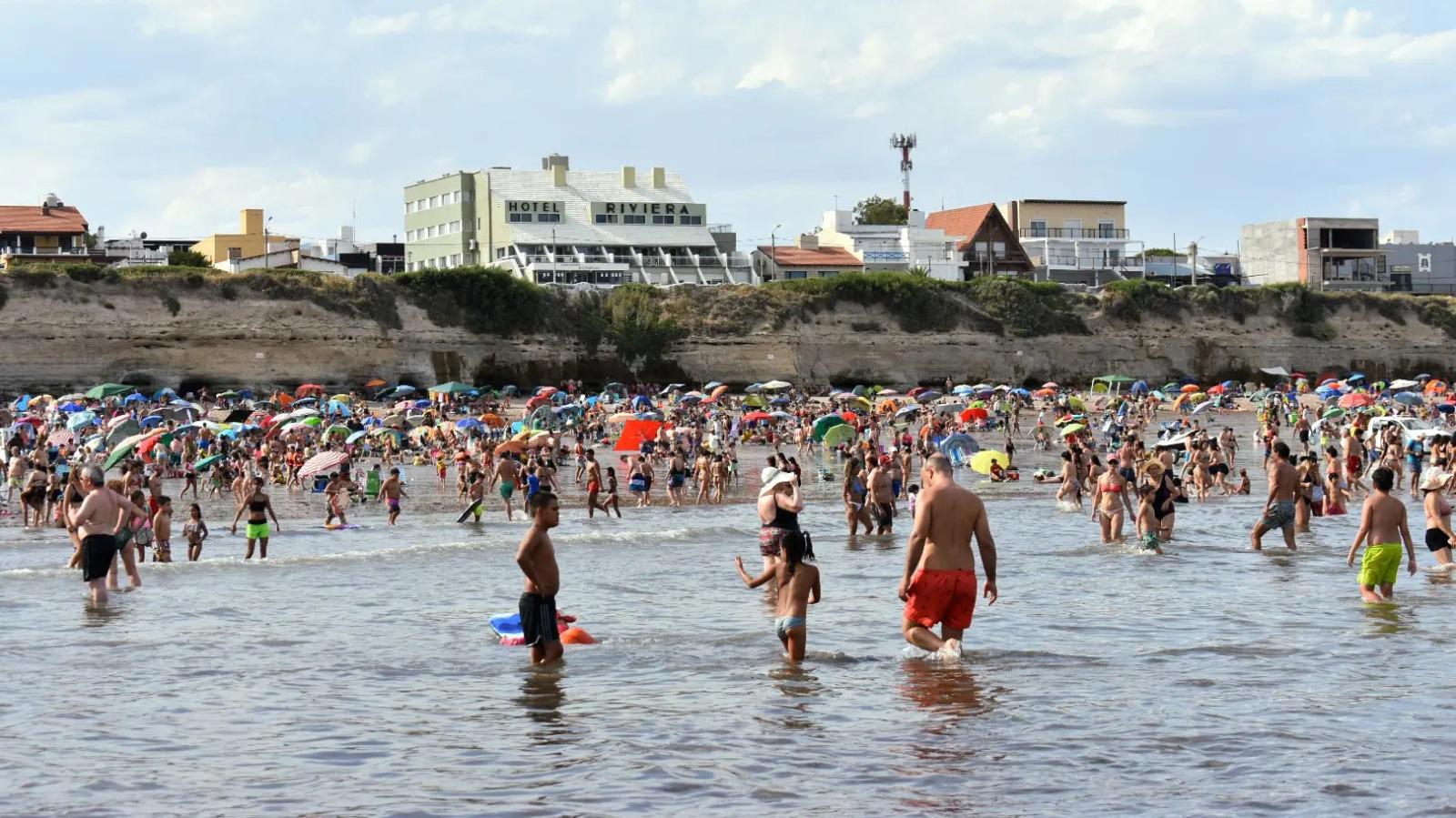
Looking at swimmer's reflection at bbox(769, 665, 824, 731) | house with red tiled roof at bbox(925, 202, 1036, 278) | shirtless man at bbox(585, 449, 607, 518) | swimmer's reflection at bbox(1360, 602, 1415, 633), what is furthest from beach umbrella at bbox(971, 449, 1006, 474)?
house with red tiled roof at bbox(925, 202, 1036, 278)

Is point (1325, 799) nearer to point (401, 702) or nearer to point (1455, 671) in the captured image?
point (1455, 671)

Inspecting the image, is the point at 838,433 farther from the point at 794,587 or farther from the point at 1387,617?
the point at 794,587

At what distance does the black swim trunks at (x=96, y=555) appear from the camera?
13414 millimetres

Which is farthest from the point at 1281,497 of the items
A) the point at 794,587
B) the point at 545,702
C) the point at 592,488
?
the point at 592,488

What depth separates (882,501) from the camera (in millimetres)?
20406

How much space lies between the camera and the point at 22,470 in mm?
27984

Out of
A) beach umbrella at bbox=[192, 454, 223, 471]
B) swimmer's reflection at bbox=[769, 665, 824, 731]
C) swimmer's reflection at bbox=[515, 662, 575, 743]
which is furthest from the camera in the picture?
beach umbrella at bbox=[192, 454, 223, 471]

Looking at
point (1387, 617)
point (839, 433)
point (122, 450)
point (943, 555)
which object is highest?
point (839, 433)

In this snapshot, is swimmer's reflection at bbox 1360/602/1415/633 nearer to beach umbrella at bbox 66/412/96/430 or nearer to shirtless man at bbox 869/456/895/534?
shirtless man at bbox 869/456/895/534

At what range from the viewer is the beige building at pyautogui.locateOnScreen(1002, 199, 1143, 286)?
299 feet

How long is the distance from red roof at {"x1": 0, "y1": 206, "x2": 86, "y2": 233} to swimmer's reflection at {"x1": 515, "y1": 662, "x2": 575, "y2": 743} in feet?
240

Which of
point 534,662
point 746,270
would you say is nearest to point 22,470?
point 534,662

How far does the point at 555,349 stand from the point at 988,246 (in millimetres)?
31508

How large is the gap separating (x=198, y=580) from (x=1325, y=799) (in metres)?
11.9
